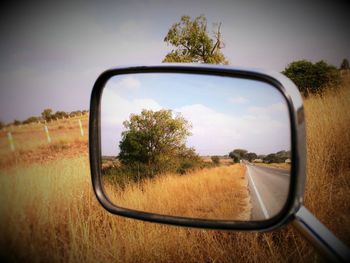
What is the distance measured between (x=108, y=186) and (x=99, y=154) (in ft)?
0.70

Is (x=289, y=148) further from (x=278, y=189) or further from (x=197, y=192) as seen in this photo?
(x=197, y=192)

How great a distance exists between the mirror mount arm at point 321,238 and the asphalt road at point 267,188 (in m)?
0.08

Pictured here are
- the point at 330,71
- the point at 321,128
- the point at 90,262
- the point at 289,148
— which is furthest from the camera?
the point at 330,71

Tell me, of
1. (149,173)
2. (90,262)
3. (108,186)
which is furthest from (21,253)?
(149,173)

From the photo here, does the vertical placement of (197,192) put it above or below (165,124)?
below

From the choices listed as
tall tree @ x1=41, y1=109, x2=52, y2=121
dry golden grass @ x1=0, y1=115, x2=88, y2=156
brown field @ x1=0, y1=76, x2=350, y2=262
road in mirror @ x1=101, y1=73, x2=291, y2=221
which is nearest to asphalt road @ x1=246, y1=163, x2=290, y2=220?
road in mirror @ x1=101, y1=73, x2=291, y2=221

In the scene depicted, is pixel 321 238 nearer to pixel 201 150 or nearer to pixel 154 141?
pixel 201 150

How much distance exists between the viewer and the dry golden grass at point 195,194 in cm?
112

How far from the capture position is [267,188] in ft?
3.12

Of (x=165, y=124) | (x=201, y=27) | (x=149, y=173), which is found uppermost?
(x=201, y=27)

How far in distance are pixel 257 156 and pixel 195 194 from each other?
52 centimetres

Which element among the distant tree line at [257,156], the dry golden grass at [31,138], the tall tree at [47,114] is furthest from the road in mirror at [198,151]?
the tall tree at [47,114]

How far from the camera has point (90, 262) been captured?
2.31 m

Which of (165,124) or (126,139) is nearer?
(165,124)
